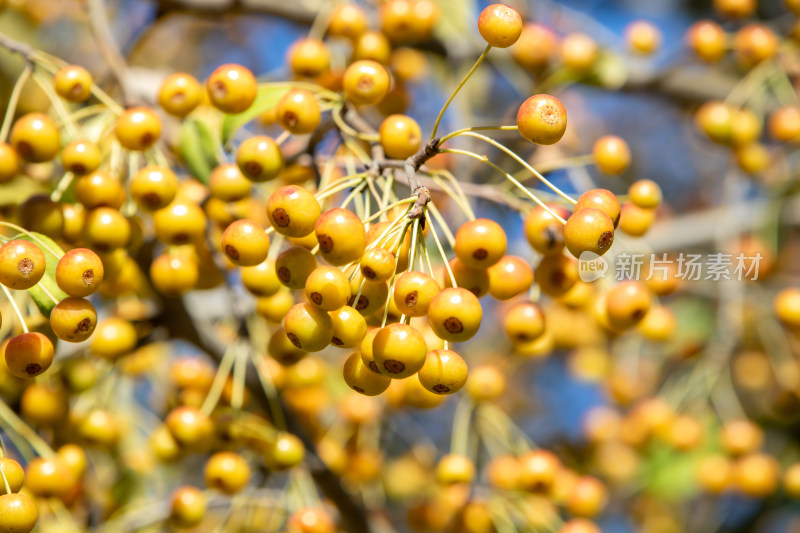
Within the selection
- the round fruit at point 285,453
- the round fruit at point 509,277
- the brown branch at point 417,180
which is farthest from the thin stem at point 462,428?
the brown branch at point 417,180

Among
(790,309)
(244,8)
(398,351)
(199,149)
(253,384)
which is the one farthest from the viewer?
(790,309)

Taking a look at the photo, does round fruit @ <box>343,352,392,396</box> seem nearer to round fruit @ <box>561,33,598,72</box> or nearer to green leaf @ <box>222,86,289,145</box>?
green leaf @ <box>222,86,289,145</box>

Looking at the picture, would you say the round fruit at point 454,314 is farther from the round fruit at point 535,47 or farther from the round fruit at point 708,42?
the round fruit at point 708,42

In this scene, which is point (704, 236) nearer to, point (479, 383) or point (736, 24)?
point (736, 24)

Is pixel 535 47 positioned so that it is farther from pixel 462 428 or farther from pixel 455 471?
pixel 455 471

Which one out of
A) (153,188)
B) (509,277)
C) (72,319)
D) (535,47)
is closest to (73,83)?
(153,188)

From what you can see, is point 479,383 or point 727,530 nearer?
point 479,383

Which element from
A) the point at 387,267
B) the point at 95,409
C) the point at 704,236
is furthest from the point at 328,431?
the point at 704,236

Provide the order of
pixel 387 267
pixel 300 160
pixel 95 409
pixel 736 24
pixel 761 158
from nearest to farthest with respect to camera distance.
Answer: pixel 387 267 < pixel 300 160 < pixel 95 409 < pixel 761 158 < pixel 736 24
